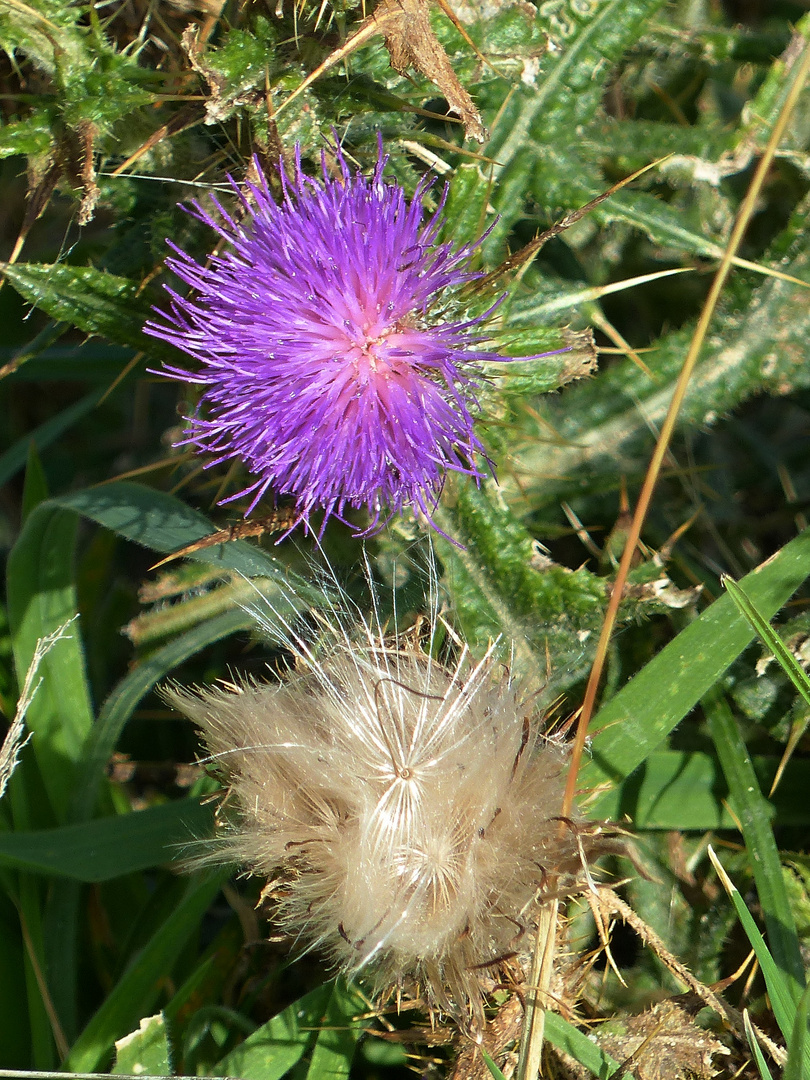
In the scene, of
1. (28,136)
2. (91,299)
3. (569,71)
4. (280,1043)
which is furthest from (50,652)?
(569,71)

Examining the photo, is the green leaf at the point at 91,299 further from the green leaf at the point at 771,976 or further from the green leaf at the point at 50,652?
the green leaf at the point at 771,976

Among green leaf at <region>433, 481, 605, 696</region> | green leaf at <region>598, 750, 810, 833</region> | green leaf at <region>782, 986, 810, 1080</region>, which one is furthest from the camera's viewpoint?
green leaf at <region>598, 750, 810, 833</region>

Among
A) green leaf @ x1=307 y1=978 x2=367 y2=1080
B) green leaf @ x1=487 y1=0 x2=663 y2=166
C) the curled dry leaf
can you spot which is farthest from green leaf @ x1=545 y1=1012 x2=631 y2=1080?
green leaf @ x1=487 y1=0 x2=663 y2=166

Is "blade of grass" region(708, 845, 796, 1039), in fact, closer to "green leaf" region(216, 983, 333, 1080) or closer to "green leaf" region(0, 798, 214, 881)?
"green leaf" region(216, 983, 333, 1080)

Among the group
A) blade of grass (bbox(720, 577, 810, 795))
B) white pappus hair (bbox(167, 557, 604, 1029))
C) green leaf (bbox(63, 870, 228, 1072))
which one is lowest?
green leaf (bbox(63, 870, 228, 1072))

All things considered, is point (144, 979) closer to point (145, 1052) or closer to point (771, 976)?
point (145, 1052)

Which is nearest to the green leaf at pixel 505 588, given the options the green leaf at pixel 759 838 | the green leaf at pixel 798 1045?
the green leaf at pixel 759 838
